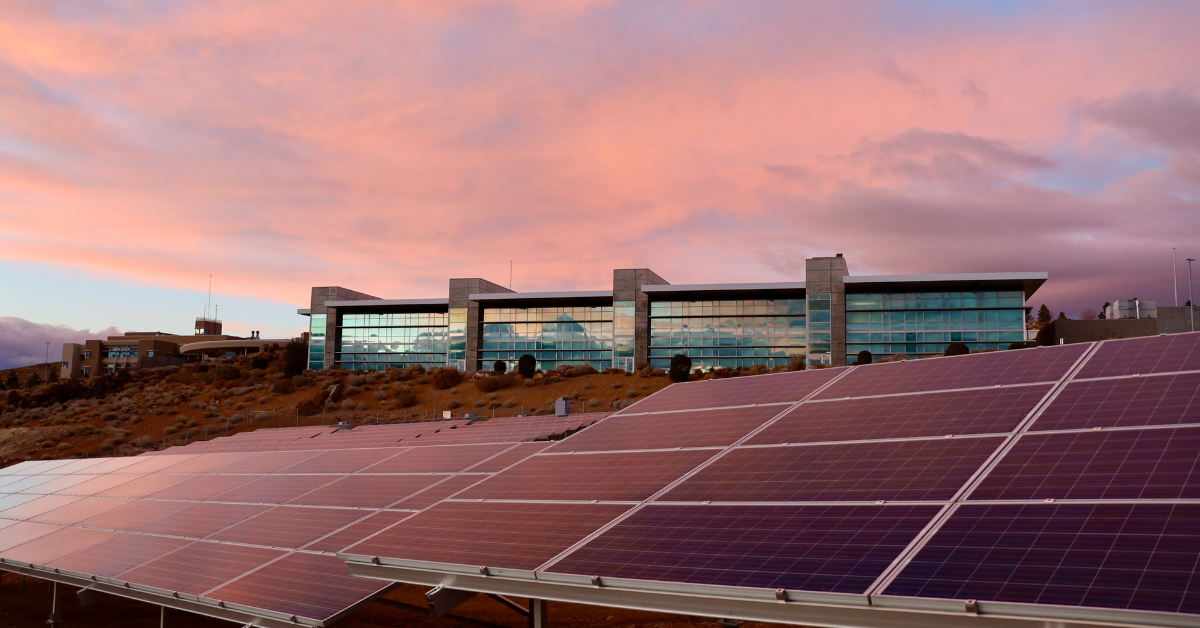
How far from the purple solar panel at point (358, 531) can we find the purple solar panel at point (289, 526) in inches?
18.3

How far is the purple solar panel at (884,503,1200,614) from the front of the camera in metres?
7.70

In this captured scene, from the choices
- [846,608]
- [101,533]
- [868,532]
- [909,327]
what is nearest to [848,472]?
[868,532]

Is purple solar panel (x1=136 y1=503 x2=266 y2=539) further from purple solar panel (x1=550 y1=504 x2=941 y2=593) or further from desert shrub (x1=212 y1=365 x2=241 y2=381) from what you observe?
desert shrub (x1=212 y1=365 x2=241 y2=381)

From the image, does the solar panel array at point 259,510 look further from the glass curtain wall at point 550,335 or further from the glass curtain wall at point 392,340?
the glass curtain wall at point 392,340

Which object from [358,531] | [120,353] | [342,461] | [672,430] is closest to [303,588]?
[358,531]

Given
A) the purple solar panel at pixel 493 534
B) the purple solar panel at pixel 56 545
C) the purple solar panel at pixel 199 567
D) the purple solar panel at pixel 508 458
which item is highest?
the purple solar panel at pixel 508 458

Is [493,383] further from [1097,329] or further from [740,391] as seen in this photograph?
[740,391]

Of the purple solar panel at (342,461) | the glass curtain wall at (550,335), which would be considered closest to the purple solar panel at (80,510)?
the purple solar panel at (342,461)

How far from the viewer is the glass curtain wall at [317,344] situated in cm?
9894

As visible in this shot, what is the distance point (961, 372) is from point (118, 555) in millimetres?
22449

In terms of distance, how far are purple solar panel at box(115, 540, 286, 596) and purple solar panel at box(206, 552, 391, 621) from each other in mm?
760

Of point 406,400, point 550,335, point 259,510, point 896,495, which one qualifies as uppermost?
point 550,335

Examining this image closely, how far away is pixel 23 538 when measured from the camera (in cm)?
2708

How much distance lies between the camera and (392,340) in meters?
96.4
